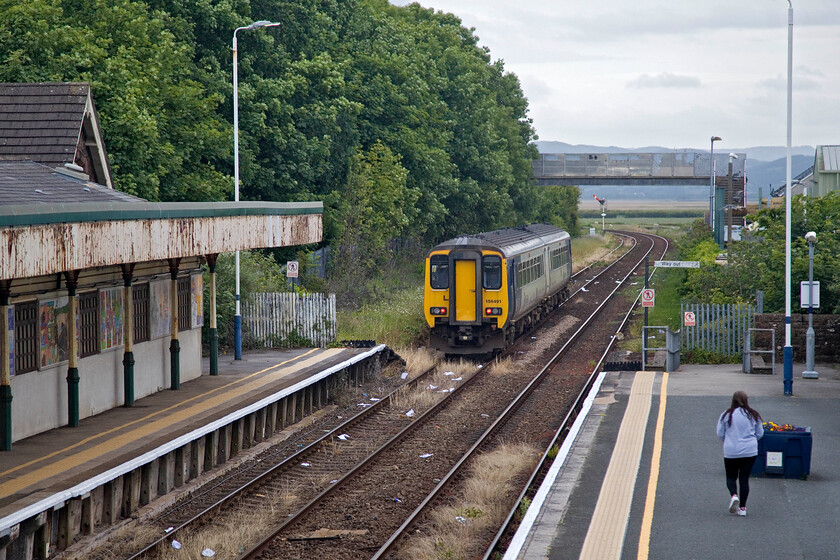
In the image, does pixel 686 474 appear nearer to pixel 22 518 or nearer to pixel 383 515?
Answer: pixel 383 515

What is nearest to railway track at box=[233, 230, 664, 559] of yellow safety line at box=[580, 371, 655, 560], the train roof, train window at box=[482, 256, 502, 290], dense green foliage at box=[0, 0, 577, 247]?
yellow safety line at box=[580, 371, 655, 560]

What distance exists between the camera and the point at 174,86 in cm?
2731

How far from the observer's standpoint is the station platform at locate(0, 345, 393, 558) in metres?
11.0

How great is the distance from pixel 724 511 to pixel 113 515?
729 centimetres

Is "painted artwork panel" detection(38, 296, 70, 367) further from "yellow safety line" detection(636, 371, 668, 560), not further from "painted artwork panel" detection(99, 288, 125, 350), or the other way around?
"yellow safety line" detection(636, 371, 668, 560)

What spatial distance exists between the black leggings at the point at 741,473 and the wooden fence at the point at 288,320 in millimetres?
14881

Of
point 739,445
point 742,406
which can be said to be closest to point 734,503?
point 739,445

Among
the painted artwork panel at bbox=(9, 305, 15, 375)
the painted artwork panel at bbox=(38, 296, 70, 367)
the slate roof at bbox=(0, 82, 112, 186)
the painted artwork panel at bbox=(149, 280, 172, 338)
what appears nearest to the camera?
the painted artwork panel at bbox=(9, 305, 15, 375)

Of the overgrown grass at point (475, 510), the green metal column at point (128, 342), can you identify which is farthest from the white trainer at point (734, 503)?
the green metal column at point (128, 342)

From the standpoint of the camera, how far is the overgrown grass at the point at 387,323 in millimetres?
27297

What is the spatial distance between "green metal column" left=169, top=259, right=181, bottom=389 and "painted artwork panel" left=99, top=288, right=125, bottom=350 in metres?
1.40

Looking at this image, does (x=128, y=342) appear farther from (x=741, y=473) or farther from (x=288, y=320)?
(x=741, y=473)

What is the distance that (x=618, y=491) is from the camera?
39.3ft

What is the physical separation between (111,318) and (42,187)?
237cm
